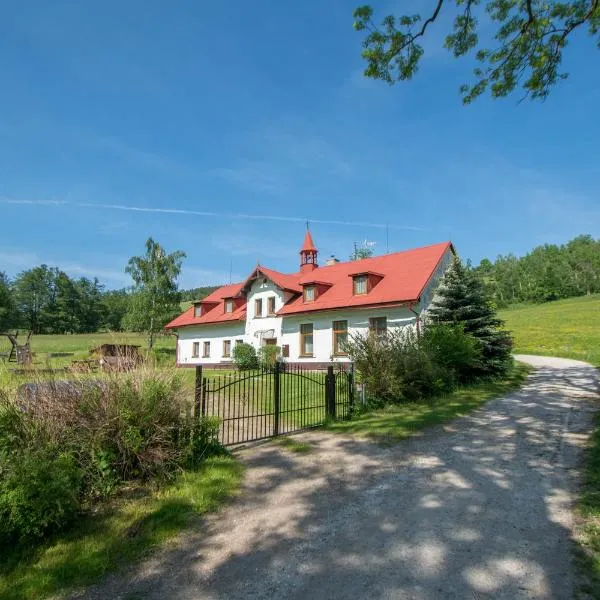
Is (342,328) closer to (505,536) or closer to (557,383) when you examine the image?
(557,383)

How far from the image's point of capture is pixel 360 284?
24578 mm

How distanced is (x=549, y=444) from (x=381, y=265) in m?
20.0

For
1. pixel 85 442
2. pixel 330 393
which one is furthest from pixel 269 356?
pixel 85 442

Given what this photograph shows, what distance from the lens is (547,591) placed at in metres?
3.31

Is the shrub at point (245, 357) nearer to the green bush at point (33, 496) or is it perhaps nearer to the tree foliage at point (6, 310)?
the green bush at point (33, 496)

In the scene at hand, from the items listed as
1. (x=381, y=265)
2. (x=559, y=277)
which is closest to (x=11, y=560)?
(x=381, y=265)

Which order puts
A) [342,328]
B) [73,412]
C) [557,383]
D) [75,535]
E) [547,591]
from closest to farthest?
[547,591], [75,535], [73,412], [557,383], [342,328]

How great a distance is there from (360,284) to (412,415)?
48.4 ft

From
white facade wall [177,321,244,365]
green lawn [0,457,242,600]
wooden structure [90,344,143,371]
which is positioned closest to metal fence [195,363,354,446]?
wooden structure [90,344,143,371]

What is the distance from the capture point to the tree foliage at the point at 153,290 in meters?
37.3

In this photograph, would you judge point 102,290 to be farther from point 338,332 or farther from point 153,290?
point 338,332

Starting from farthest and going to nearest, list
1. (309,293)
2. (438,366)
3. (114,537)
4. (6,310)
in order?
(6,310), (309,293), (438,366), (114,537)

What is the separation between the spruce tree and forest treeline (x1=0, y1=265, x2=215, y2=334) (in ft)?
232

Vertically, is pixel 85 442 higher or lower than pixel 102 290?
lower
